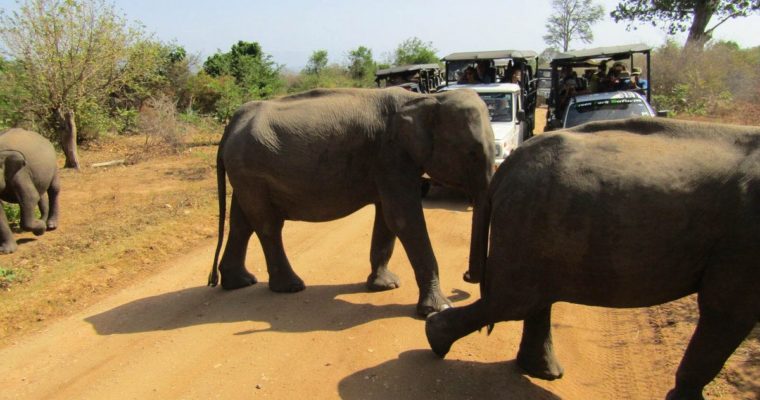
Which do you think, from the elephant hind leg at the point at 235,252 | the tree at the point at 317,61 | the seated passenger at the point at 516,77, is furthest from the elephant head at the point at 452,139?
the tree at the point at 317,61

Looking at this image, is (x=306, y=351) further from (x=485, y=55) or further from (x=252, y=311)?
(x=485, y=55)

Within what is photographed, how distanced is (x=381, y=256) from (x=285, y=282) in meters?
1.02

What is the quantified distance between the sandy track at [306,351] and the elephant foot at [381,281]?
0.26 ft

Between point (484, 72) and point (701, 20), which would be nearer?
point (484, 72)

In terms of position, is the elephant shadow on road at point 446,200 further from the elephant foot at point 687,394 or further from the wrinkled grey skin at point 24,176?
the elephant foot at point 687,394

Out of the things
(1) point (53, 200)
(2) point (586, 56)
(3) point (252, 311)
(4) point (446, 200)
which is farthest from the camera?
(2) point (586, 56)

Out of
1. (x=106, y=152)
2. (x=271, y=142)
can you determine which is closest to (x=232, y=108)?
(x=106, y=152)

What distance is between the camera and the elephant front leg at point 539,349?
13.1 feet

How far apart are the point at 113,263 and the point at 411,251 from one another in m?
4.03

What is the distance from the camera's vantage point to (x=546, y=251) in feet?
11.1

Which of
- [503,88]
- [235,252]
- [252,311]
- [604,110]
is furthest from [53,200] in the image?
[604,110]

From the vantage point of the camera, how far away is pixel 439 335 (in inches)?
167

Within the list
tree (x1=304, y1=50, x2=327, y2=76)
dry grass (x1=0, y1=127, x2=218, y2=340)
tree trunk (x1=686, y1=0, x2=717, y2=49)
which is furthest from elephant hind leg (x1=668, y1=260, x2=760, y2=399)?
tree (x1=304, y1=50, x2=327, y2=76)

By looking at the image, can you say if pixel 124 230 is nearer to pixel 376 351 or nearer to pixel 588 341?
pixel 376 351
